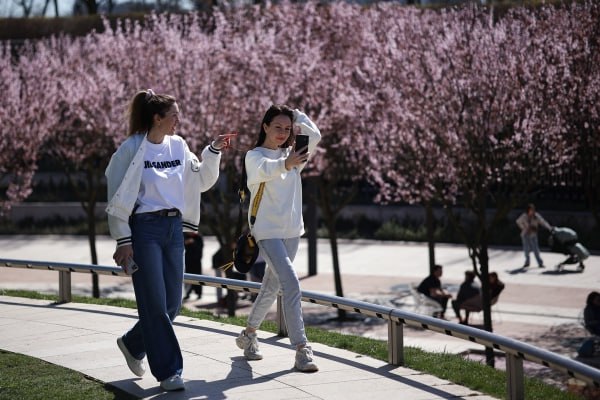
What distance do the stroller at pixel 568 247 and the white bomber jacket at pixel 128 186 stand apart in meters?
19.0

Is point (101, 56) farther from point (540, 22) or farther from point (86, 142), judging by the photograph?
point (540, 22)

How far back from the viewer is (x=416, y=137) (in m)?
19.2

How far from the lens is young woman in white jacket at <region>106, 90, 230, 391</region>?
6.83 m

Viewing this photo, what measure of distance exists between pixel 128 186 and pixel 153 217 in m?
0.27

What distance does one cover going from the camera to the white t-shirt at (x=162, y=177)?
6938 mm

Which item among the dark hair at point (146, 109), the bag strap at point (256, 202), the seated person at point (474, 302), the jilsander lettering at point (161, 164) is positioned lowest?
the seated person at point (474, 302)

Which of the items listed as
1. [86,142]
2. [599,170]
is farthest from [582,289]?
[86,142]

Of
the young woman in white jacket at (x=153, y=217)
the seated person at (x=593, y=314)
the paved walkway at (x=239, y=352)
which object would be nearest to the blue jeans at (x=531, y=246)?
the paved walkway at (x=239, y=352)

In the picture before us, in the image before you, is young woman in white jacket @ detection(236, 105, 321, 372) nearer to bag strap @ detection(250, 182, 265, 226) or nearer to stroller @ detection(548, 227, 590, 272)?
bag strap @ detection(250, 182, 265, 226)

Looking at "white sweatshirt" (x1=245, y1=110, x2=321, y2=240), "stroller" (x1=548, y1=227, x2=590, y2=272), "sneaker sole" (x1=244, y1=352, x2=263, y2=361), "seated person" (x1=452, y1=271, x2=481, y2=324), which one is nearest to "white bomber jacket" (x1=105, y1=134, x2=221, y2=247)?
"white sweatshirt" (x1=245, y1=110, x2=321, y2=240)

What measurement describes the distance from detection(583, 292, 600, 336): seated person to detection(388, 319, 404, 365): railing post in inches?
353

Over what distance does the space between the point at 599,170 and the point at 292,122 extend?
11348mm

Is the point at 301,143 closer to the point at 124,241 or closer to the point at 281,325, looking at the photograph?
the point at 124,241

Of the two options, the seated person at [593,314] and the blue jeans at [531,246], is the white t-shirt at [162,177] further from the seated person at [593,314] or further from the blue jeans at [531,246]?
the blue jeans at [531,246]
